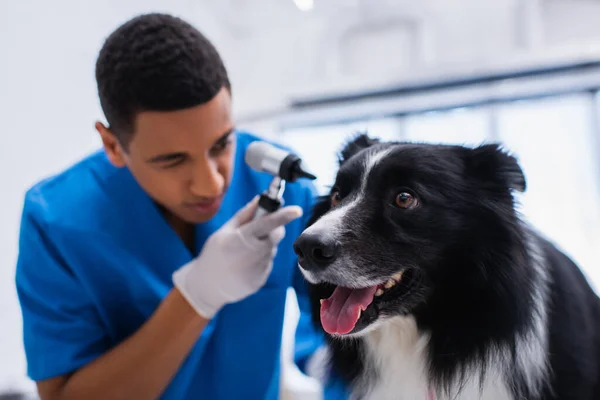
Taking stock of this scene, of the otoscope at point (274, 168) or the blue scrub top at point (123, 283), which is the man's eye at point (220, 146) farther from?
the blue scrub top at point (123, 283)

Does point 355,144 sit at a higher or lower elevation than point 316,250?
higher

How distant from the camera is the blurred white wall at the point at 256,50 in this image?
64.6 inches

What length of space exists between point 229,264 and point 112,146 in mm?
393

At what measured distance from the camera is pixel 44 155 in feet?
5.88

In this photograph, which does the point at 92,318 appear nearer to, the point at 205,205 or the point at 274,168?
the point at 205,205

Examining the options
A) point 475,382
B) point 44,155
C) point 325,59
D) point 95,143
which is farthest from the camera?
point 325,59

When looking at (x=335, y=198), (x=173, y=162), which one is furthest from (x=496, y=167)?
(x=173, y=162)

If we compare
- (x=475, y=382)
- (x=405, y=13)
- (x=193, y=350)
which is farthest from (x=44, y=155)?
(x=405, y=13)

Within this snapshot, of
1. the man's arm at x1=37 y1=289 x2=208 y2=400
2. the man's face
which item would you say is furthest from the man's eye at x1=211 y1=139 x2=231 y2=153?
the man's arm at x1=37 y1=289 x2=208 y2=400

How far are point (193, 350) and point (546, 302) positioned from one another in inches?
30.9

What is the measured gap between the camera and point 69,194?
44.6 inches

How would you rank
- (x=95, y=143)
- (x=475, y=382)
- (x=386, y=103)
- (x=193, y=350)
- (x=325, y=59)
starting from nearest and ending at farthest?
(x=475, y=382), (x=193, y=350), (x=95, y=143), (x=386, y=103), (x=325, y=59)

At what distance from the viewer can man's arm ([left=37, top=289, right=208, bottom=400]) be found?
40.5 inches

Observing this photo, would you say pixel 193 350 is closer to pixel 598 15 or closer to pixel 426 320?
pixel 426 320
